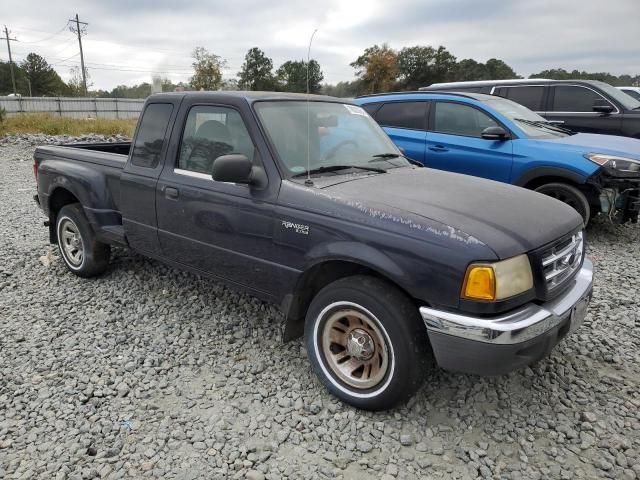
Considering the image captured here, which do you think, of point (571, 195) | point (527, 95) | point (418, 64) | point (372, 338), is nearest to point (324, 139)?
point (372, 338)

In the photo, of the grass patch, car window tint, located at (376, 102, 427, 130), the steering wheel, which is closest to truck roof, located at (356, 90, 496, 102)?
car window tint, located at (376, 102, 427, 130)

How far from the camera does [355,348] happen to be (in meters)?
2.80

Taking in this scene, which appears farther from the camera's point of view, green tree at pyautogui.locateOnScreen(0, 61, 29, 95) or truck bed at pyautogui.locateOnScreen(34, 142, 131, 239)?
green tree at pyautogui.locateOnScreen(0, 61, 29, 95)

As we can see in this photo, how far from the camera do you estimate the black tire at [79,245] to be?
4.57 meters

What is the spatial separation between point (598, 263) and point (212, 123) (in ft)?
14.4

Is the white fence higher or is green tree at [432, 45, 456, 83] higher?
green tree at [432, 45, 456, 83]

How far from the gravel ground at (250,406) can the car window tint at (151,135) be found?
4.21 feet

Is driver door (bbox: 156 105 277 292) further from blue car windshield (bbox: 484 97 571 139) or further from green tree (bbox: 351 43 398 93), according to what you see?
green tree (bbox: 351 43 398 93)

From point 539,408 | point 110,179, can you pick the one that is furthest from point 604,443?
point 110,179

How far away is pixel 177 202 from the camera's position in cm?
358

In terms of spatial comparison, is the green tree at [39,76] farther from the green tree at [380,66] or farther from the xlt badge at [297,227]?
the xlt badge at [297,227]

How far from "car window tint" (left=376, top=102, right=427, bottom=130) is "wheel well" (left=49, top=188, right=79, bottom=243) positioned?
4418mm

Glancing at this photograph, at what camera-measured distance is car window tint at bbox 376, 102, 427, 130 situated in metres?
6.80

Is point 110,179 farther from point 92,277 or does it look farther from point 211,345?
point 211,345
